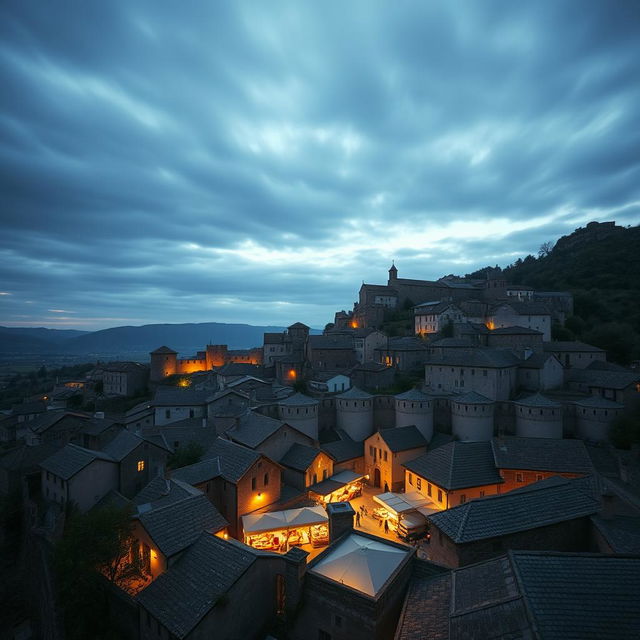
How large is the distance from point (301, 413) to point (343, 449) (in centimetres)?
523

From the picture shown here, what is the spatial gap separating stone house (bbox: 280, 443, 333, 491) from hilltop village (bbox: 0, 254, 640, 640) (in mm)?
163

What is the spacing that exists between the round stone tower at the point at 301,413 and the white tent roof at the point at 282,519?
37.9ft

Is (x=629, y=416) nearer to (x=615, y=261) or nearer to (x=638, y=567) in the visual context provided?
(x=638, y=567)

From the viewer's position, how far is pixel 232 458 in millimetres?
25656

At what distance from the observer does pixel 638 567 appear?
448 inches

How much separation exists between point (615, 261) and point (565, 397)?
62917 mm

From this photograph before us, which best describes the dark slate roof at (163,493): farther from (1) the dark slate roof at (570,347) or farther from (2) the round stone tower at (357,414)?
(1) the dark slate roof at (570,347)

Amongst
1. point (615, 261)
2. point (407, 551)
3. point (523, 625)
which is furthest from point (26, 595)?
point (615, 261)

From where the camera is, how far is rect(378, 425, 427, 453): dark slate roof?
1258 inches

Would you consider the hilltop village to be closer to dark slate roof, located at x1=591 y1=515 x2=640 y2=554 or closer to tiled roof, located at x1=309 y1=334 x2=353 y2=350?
dark slate roof, located at x1=591 y1=515 x2=640 y2=554

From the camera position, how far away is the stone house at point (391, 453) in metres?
31.5

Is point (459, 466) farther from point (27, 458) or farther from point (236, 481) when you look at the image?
point (27, 458)

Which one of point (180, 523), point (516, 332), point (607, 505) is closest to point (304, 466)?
point (180, 523)

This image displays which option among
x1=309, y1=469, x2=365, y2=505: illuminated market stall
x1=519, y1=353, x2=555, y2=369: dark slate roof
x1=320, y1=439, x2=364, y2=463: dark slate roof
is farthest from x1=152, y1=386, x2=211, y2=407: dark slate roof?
x1=519, y1=353, x2=555, y2=369: dark slate roof
